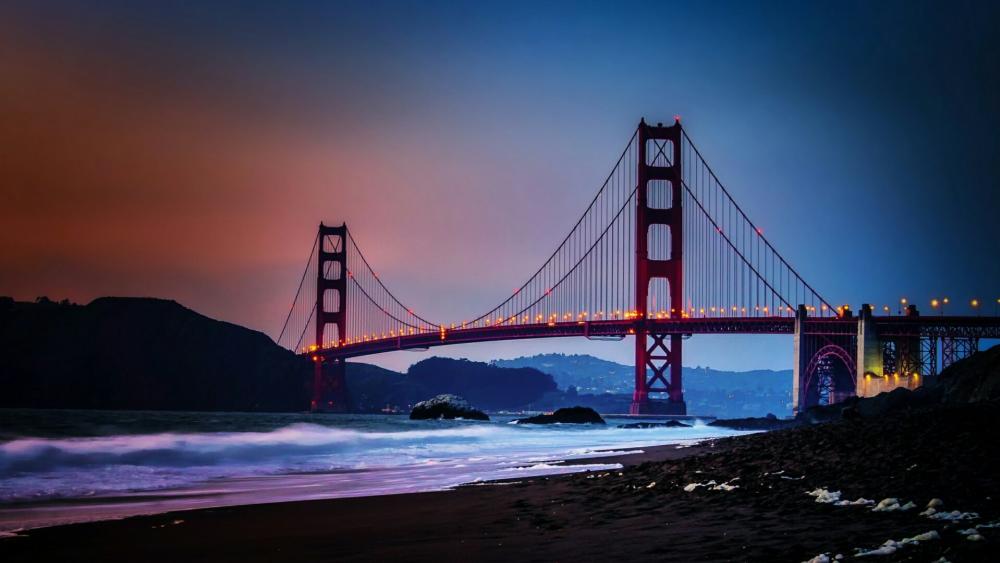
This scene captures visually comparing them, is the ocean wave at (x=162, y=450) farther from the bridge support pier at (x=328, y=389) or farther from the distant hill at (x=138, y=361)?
the distant hill at (x=138, y=361)

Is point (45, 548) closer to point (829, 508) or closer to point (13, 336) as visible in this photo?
point (829, 508)

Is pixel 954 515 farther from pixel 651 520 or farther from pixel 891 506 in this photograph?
pixel 651 520

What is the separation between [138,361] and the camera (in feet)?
358

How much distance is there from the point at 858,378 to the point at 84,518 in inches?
1979

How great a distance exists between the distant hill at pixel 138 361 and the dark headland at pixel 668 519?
94.9m

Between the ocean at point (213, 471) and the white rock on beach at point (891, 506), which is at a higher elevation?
the white rock on beach at point (891, 506)

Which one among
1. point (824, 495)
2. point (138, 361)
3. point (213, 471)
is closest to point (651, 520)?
point (824, 495)

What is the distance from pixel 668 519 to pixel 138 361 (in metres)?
108

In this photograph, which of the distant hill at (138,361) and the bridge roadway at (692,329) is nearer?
the bridge roadway at (692,329)

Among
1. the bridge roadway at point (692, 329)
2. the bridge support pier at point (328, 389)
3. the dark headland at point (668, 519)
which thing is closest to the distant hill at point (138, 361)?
the bridge support pier at point (328, 389)

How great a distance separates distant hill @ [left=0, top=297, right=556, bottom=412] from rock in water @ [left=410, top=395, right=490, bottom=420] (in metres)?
43.7

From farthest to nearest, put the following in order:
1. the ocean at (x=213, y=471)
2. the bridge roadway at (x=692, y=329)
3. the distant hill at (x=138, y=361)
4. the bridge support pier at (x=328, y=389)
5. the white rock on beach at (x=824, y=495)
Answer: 1. the distant hill at (x=138, y=361)
2. the bridge support pier at (x=328, y=389)
3. the bridge roadway at (x=692, y=329)
4. the ocean at (x=213, y=471)
5. the white rock on beach at (x=824, y=495)

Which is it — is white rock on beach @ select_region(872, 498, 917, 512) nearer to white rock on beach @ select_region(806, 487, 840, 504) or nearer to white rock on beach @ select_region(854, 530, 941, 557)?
white rock on beach @ select_region(806, 487, 840, 504)

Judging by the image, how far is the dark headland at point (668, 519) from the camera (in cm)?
706
